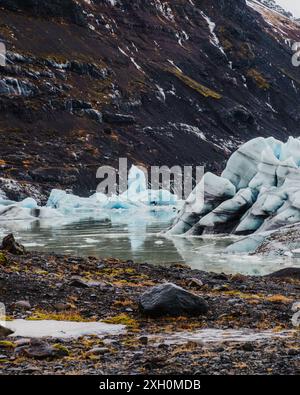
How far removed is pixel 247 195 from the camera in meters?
37.7

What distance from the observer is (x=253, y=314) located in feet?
39.5

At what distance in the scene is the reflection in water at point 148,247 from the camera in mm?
25078

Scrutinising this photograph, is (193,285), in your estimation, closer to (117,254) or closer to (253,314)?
(253,314)

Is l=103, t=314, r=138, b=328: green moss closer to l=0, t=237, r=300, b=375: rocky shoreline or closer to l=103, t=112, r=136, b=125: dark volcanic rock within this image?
l=0, t=237, r=300, b=375: rocky shoreline

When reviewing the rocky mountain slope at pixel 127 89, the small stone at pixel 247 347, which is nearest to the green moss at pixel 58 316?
the small stone at pixel 247 347

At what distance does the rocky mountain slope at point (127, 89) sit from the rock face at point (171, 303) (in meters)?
71.9

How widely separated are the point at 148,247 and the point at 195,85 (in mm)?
117365

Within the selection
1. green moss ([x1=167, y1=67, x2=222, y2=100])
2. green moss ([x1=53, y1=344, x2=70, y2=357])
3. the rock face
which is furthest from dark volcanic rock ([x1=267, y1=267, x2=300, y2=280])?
green moss ([x1=167, y1=67, x2=222, y2=100])

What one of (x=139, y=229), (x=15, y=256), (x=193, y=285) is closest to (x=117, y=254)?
(x=15, y=256)

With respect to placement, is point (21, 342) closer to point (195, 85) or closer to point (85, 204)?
point (85, 204)

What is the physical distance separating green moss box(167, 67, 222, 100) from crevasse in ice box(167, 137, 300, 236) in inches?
4063

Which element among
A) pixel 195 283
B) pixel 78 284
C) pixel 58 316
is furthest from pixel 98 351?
pixel 195 283

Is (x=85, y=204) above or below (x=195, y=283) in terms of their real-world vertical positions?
below

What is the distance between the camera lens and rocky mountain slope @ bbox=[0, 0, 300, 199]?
335ft
